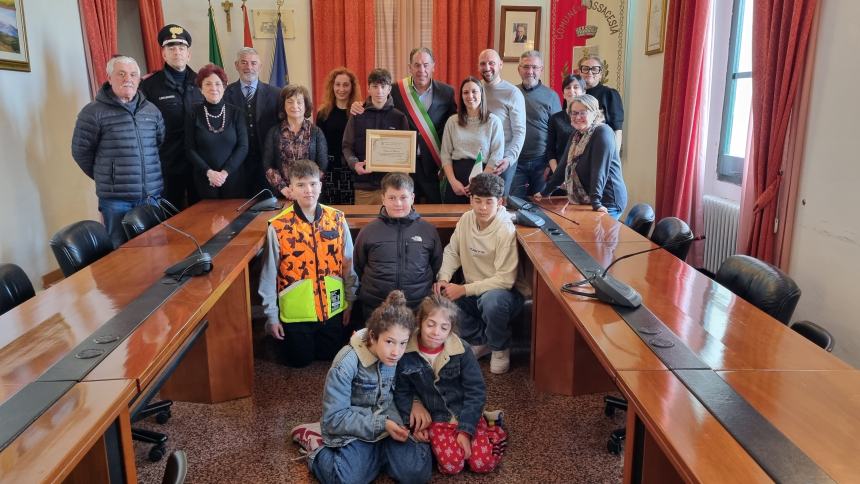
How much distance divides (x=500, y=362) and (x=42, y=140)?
3.42m

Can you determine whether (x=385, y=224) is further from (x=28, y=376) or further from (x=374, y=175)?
(x=28, y=376)

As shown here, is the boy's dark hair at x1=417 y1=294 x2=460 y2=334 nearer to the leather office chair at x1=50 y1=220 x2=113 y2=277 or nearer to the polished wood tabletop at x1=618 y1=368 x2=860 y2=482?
the polished wood tabletop at x1=618 y1=368 x2=860 y2=482

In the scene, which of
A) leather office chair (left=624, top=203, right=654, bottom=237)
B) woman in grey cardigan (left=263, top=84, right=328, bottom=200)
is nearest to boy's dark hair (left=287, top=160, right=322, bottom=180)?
woman in grey cardigan (left=263, top=84, right=328, bottom=200)

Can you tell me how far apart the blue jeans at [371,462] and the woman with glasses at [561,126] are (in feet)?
7.90

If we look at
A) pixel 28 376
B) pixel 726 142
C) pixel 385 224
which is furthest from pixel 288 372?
pixel 726 142

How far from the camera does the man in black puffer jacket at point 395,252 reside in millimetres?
2980

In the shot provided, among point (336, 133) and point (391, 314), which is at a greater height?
point (336, 133)

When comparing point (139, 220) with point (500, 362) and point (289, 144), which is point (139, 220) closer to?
point (289, 144)

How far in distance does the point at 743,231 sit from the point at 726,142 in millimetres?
1060

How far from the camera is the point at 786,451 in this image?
1.16 metres

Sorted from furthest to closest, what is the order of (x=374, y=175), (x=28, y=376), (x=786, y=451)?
(x=374, y=175)
(x=28, y=376)
(x=786, y=451)

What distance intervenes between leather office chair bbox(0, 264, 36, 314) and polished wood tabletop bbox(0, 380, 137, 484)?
915 millimetres

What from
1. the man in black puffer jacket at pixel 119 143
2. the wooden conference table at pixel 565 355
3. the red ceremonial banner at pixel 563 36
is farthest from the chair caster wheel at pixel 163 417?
the red ceremonial banner at pixel 563 36

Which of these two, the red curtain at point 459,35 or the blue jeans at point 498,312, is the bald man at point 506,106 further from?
the red curtain at point 459,35
